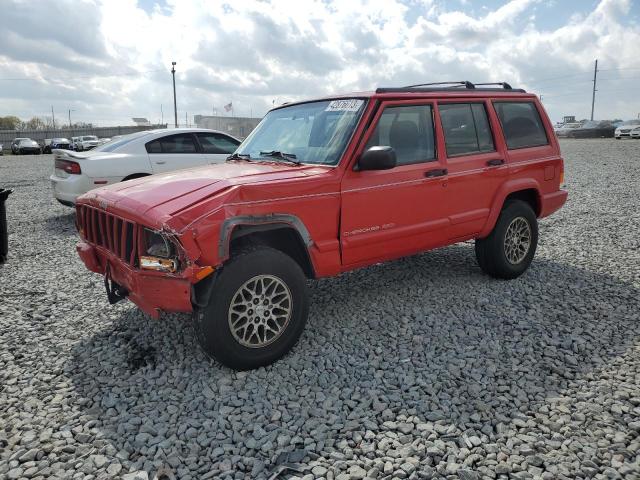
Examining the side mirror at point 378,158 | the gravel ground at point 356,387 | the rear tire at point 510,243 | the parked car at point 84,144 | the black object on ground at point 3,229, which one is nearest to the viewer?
the gravel ground at point 356,387

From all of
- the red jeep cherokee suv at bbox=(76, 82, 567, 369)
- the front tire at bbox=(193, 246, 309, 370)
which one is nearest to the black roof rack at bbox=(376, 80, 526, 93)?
the red jeep cherokee suv at bbox=(76, 82, 567, 369)

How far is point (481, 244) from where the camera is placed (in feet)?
17.0

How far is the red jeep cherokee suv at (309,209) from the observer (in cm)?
317

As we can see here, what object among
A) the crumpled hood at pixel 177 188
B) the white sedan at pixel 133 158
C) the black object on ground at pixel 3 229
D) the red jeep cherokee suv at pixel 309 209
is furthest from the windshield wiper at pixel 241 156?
the white sedan at pixel 133 158

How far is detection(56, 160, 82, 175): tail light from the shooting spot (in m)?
8.02

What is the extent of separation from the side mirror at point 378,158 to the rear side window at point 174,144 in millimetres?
5987

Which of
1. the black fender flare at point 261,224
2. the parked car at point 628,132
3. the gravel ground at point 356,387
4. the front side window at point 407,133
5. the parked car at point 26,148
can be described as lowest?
the gravel ground at point 356,387

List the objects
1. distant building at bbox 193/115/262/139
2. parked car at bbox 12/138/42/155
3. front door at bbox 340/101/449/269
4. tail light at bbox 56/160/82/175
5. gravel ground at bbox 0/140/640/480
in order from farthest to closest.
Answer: distant building at bbox 193/115/262/139, parked car at bbox 12/138/42/155, tail light at bbox 56/160/82/175, front door at bbox 340/101/449/269, gravel ground at bbox 0/140/640/480

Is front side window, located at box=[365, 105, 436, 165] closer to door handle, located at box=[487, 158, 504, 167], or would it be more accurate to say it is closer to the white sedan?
door handle, located at box=[487, 158, 504, 167]

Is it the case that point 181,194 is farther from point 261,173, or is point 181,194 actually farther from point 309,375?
point 309,375

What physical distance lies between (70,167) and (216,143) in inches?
102

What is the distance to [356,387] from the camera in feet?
10.6

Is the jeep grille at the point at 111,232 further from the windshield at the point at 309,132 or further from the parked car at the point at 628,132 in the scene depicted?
the parked car at the point at 628,132

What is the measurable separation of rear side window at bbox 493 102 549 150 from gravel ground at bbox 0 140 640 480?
1.52 metres
